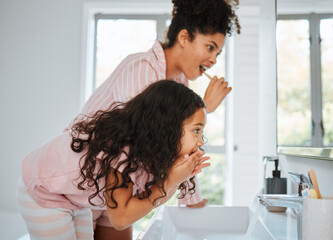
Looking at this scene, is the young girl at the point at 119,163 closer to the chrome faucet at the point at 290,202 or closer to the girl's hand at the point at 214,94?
the chrome faucet at the point at 290,202

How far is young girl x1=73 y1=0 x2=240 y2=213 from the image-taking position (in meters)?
1.08

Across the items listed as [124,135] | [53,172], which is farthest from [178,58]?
[53,172]

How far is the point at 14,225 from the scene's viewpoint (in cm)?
247

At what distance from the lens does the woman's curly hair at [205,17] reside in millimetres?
1120

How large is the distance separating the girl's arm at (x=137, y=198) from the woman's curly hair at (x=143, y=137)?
0.05 feet

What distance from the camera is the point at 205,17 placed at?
1.12 meters

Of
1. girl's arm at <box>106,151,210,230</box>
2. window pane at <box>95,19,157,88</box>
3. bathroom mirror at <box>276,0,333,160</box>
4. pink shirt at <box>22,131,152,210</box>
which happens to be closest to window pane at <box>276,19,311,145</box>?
bathroom mirror at <box>276,0,333,160</box>

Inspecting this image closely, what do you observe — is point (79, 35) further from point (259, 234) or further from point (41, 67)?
point (259, 234)

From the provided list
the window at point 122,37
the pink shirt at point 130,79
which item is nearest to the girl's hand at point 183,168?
the pink shirt at point 130,79

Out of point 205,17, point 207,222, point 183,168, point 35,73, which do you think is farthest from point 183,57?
point 35,73

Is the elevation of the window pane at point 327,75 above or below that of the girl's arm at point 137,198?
above

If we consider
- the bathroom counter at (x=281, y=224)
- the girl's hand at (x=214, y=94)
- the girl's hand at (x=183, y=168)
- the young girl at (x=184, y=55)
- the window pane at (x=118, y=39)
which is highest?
the window pane at (x=118, y=39)

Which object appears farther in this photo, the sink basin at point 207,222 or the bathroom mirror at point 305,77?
the sink basin at point 207,222

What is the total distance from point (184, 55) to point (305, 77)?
406 mm
